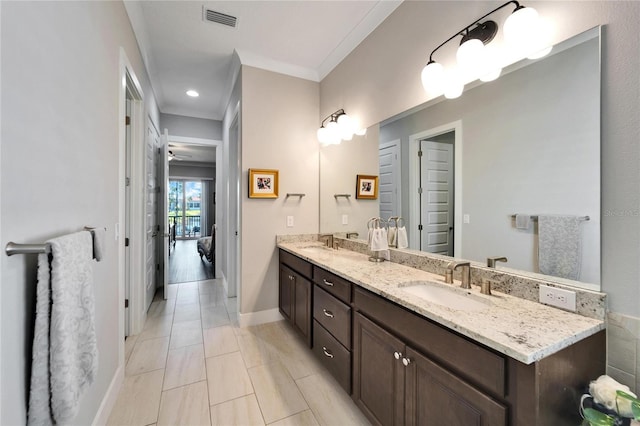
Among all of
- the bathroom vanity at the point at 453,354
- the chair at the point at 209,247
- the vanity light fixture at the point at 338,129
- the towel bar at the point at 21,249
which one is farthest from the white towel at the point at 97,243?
the chair at the point at 209,247

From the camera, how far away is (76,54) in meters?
1.18

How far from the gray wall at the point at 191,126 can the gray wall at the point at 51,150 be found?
9.09 feet

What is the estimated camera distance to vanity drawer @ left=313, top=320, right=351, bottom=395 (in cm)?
166

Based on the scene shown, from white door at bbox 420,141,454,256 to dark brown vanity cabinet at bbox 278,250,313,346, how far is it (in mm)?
969

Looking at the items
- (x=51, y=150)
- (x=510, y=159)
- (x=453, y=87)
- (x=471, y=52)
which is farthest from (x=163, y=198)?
(x=510, y=159)

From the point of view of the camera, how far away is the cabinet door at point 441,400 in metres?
0.88

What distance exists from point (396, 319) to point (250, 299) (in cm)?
198

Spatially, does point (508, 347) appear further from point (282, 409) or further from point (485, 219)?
point (282, 409)

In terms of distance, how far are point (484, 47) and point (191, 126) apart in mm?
4253

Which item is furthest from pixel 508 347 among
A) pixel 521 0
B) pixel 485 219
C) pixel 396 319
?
pixel 521 0

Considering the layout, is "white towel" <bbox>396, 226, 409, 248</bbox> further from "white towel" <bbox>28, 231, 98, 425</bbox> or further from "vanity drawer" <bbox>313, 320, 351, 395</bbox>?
"white towel" <bbox>28, 231, 98, 425</bbox>

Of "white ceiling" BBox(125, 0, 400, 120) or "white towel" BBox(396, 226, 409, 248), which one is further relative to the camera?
"white ceiling" BBox(125, 0, 400, 120)

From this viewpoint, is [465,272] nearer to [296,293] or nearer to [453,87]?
[453,87]

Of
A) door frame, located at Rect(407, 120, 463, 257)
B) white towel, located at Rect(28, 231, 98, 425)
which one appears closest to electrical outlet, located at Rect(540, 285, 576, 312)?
door frame, located at Rect(407, 120, 463, 257)
